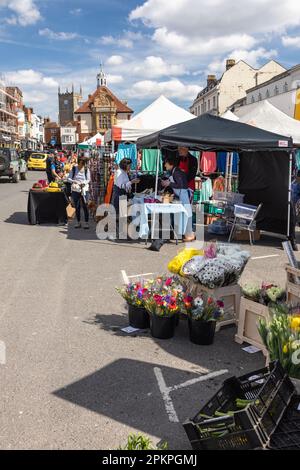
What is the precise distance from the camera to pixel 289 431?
102 inches

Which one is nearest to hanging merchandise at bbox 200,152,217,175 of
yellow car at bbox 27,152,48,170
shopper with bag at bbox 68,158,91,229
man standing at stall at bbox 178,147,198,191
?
man standing at stall at bbox 178,147,198,191

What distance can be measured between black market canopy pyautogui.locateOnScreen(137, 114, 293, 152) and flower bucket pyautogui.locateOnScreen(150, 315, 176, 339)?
4806mm

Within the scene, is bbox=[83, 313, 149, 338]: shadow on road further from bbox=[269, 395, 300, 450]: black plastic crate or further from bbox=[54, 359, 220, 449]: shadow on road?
bbox=[269, 395, 300, 450]: black plastic crate

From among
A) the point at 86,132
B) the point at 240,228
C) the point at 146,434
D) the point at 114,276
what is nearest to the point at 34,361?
the point at 146,434

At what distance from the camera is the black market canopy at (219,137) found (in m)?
8.34

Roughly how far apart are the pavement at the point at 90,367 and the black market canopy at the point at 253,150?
8.97ft

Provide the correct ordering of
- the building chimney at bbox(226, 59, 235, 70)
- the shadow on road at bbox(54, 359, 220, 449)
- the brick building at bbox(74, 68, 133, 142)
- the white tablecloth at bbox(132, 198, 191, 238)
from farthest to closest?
1. the brick building at bbox(74, 68, 133, 142)
2. the building chimney at bbox(226, 59, 235, 70)
3. the white tablecloth at bbox(132, 198, 191, 238)
4. the shadow on road at bbox(54, 359, 220, 449)

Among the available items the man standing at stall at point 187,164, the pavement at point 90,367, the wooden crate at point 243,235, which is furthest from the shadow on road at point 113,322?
the man standing at stall at point 187,164

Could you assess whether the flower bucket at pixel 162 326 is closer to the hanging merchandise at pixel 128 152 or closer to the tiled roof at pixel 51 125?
the hanging merchandise at pixel 128 152

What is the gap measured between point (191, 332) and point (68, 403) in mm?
1574

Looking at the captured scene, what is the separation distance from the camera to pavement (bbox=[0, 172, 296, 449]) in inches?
120

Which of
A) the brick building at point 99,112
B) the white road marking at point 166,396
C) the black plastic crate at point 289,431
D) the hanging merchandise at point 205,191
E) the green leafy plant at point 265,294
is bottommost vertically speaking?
the white road marking at point 166,396

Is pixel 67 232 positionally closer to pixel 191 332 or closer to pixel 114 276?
pixel 114 276

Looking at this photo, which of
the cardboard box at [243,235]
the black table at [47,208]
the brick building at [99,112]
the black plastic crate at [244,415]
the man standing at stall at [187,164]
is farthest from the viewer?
the brick building at [99,112]
